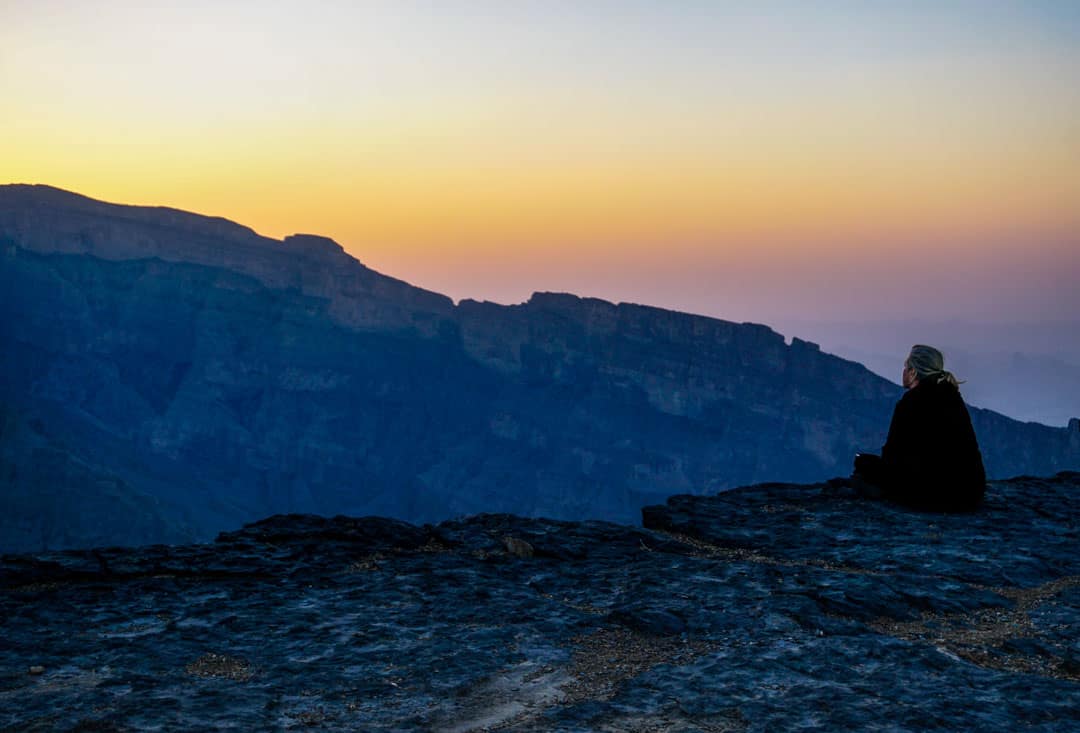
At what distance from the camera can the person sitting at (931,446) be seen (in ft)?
36.9

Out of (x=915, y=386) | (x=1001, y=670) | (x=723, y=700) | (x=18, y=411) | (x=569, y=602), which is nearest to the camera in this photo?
(x=723, y=700)

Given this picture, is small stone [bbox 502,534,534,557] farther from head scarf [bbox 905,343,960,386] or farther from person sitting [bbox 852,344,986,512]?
head scarf [bbox 905,343,960,386]

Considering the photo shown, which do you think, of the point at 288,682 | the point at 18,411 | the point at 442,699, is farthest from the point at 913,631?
the point at 18,411

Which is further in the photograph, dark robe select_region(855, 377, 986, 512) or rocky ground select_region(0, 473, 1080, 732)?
dark robe select_region(855, 377, 986, 512)

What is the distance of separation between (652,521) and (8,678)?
25.0ft

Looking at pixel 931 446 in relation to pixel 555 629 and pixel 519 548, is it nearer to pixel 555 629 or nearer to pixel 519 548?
pixel 519 548

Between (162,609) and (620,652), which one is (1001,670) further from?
(162,609)

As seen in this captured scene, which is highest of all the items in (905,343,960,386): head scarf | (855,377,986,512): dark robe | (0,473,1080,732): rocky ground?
(905,343,960,386): head scarf

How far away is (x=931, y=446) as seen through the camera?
37.2 feet

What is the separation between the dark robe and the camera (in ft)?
36.9

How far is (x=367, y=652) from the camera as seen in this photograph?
6586mm

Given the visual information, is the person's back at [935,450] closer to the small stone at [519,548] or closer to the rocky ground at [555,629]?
the rocky ground at [555,629]

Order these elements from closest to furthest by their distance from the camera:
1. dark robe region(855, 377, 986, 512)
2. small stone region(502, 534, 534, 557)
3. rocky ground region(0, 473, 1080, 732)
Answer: rocky ground region(0, 473, 1080, 732), small stone region(502, 534, 534, 557), dark robe region(855, 377, 986, 512)

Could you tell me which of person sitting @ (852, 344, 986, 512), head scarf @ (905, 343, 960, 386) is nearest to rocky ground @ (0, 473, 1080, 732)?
person sitting @ (852, 344, 986, 512)
